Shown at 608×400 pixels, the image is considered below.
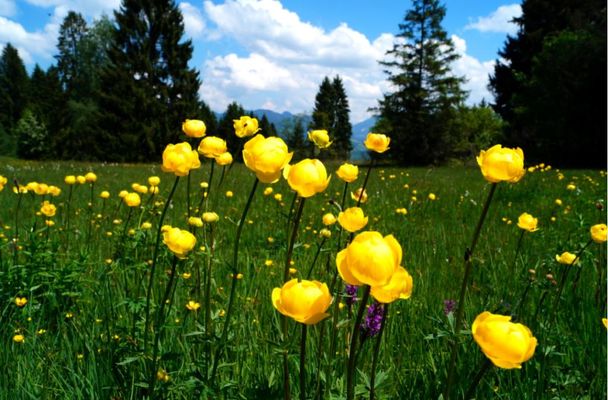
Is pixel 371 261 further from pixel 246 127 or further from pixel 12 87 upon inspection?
pixel 12 87

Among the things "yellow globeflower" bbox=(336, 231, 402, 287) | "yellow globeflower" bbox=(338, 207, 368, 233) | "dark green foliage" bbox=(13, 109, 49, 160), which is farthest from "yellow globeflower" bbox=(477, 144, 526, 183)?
Answer: "dark green foliage" bbox=(13, 109, 49, 160)

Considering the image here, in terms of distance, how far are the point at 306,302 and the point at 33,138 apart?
34836 millimetres

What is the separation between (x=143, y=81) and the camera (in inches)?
928

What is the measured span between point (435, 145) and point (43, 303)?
23175 millimetres

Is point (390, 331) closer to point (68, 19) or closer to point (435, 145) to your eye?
point (435, 145)

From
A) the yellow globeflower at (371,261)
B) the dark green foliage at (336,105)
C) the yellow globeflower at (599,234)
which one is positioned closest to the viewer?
the yellow globeflower at (371,261)

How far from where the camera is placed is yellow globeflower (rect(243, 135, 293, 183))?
0.86m

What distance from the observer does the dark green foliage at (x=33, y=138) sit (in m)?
29.7

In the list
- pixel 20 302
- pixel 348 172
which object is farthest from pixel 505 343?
pixel 20 302

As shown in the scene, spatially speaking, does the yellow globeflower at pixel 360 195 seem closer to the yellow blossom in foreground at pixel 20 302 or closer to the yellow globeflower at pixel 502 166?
the yellow globeflower at pixel 502 166

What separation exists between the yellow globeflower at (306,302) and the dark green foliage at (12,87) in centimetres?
4773

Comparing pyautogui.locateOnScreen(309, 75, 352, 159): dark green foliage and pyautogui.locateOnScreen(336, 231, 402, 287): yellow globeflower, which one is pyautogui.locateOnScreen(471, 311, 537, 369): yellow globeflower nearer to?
pyautogui.locateOnScreen(336, 231, 402, 287): yellow globeflower

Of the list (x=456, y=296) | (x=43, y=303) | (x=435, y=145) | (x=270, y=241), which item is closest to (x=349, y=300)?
(x=456, y=296)

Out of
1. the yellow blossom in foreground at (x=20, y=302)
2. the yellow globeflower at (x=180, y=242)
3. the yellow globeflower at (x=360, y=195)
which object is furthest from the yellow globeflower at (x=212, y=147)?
the yellow blossom in foreground at (x=20, y=302)
